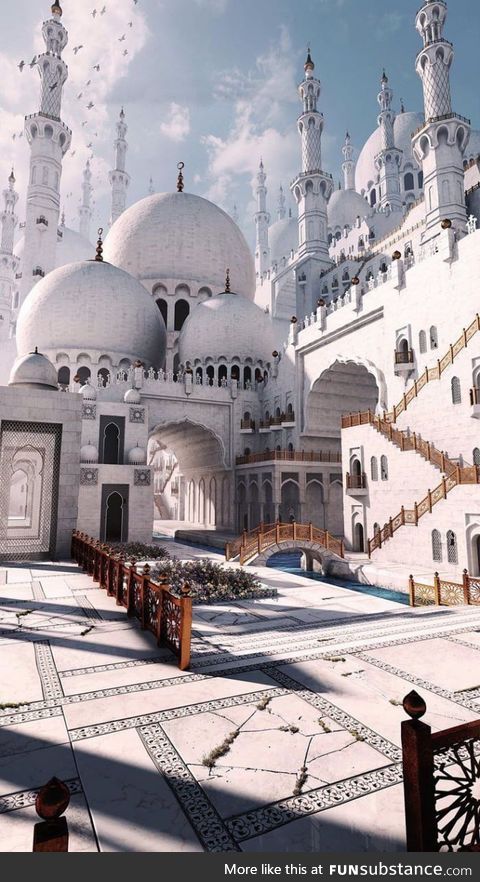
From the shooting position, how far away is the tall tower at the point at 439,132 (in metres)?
25.8

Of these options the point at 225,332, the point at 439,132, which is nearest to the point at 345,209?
the point at 439,132

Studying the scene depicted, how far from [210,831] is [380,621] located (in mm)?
5544

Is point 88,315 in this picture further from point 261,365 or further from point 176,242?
point 261,365

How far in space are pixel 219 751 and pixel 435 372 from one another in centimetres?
1734

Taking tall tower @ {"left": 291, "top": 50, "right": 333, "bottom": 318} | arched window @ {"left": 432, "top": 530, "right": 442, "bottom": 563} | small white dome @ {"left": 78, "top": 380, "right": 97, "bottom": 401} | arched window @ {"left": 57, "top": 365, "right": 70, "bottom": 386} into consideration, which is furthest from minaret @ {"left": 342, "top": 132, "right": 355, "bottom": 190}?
arched window @ {"left": 432, "top": 530, "right": 442, "bottom": 563}

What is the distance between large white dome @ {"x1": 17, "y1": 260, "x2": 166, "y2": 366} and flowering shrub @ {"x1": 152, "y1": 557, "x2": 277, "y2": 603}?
24.2m

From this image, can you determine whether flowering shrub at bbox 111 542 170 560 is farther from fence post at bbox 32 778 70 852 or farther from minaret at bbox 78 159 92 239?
minaret at bbox 78 159 92 239

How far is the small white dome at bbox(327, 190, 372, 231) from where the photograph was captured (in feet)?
185

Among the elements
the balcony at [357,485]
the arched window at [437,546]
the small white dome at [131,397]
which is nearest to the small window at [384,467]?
the balcony at [357,485]

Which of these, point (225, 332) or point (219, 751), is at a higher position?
point (225, 332)

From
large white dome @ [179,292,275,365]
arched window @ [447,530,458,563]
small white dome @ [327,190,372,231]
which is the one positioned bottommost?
arched window @ [447,530,458,563]

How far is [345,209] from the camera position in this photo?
56.8m

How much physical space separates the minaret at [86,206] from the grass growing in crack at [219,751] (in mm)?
77476

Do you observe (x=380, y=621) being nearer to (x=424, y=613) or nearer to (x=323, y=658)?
(x=424, y=613)
